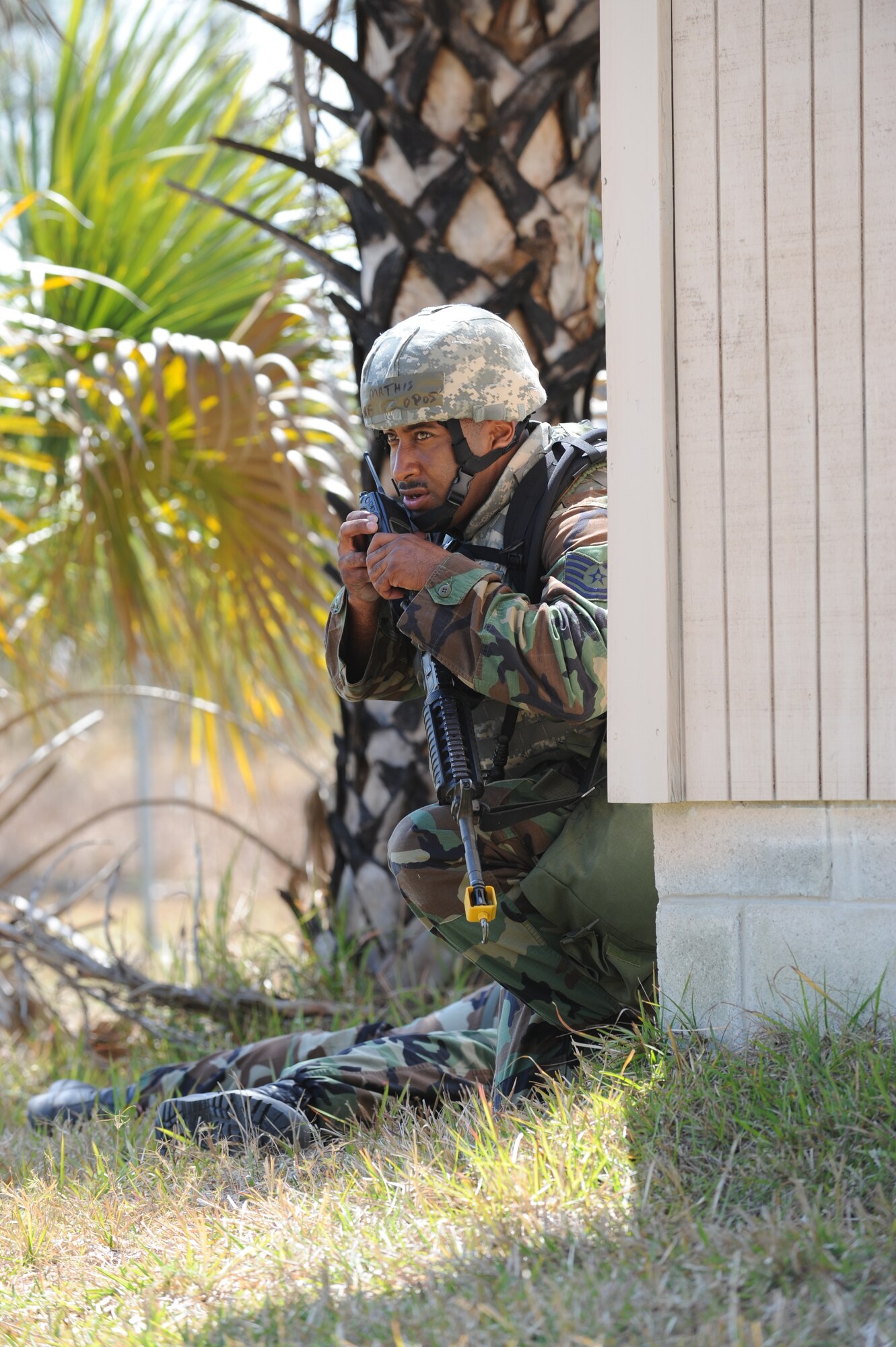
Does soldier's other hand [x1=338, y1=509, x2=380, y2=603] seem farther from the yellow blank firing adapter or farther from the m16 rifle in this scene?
the yellow blank firing adapter

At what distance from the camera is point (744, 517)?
2.15m

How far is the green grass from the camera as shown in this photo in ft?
4.86

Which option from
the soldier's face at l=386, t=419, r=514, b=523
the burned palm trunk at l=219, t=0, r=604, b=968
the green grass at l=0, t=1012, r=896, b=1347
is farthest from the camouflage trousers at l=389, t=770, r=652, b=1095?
the burned palm trunk at l=219, t=0, r=604, b=968

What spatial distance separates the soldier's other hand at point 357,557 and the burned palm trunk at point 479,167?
112 cm

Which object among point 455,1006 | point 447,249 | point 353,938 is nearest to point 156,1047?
point 353,938

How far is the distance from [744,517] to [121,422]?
2.70 m

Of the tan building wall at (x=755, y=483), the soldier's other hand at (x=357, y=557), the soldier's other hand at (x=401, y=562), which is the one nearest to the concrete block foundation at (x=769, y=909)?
the tan building wall at (x=755, y=483)

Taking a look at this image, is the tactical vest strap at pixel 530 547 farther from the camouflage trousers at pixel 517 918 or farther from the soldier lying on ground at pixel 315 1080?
the soldier lying on ground at pixel 315 1080

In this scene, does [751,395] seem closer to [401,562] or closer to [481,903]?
[401,562]

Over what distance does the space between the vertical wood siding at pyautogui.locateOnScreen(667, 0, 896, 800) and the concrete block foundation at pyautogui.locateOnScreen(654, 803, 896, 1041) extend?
0.06m

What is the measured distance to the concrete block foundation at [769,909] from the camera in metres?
2.04

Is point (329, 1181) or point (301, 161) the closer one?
point (329, 1181)

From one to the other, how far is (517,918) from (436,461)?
0.87 meters

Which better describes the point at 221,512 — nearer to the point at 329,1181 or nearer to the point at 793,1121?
the point at 329,1181
